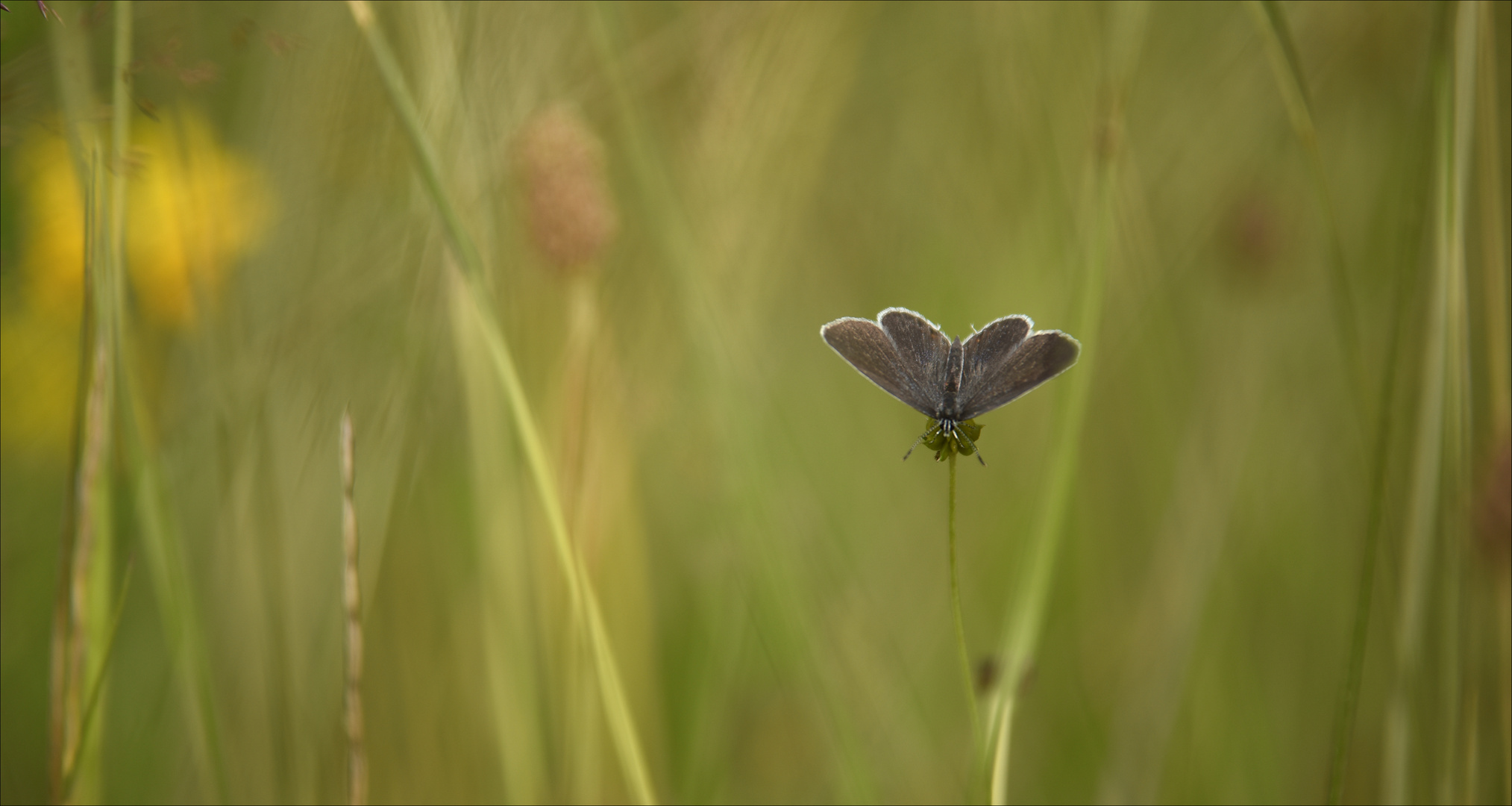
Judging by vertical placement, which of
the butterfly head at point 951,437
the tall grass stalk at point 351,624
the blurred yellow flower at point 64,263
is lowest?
the tall grass stalk at point 351,624

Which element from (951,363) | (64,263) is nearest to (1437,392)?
(951,363)

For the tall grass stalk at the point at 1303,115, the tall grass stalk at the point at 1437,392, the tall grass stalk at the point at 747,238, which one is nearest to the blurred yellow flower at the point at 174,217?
the tall grass stalk at the point at 747,238

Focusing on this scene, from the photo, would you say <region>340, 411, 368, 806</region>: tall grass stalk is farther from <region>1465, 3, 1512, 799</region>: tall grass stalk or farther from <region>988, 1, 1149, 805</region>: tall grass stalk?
<region>1465, 3, 1512, 799</region>: tall grass stalk

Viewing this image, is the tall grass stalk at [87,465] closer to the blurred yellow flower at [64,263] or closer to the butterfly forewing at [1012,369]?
the blurred yellow flower at [64,263]

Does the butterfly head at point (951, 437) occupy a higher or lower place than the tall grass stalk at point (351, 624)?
higher

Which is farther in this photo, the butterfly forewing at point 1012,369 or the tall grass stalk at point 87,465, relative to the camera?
the tall grass stalk at point 87,465

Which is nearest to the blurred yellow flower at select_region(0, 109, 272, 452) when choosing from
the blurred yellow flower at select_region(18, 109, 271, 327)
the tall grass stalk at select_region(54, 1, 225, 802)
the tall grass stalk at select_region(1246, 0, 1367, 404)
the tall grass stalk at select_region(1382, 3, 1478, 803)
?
the blurred yellow flower at select_region(18, 109, 271, 327)

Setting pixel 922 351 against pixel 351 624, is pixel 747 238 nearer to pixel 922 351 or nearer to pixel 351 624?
pixel 922 351

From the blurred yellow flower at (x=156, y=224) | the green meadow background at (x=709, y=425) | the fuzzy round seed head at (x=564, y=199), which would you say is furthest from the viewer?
the blurred yellow flower at (x=156, y=224)
